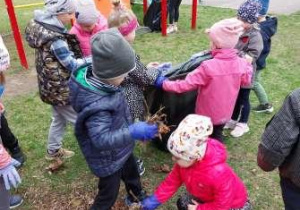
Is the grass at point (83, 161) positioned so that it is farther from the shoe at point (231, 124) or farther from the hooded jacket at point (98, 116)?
the hooded jacket at point (98, 116)

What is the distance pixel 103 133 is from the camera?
215 centimetres

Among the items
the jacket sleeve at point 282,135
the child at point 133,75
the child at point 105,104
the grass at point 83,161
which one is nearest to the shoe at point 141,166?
the grass at point 83,161

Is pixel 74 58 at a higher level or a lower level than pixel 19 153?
higher

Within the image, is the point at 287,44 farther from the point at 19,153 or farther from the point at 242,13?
the point at 19,153

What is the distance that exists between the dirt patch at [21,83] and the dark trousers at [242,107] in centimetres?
279

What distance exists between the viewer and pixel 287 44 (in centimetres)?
665

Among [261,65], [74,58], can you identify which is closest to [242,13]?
[261,65]

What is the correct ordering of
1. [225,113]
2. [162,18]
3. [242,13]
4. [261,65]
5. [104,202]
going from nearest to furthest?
[104,202]
[225,113]
[242,13]
[261,65]
[162,18]

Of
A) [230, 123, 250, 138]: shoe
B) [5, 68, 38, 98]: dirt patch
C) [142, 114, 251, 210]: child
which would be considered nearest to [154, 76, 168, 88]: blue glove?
[142, 114, 251, 210]: child

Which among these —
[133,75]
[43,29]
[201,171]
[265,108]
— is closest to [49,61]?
[43,29]

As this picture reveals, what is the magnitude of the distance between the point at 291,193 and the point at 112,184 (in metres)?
1.12

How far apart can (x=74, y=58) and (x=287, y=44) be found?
15.5ft

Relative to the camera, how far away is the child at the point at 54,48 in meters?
3.00

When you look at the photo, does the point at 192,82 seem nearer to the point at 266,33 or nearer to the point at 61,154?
the point at 266,33
